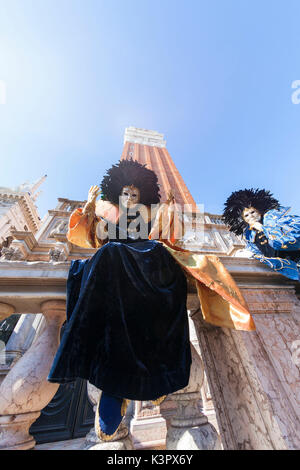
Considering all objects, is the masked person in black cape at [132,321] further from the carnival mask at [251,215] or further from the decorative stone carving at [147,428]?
the decorative stone carving at [147,428]

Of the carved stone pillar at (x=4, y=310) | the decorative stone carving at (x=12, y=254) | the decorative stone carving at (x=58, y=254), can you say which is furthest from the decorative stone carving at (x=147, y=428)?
the decorative stone carving at (x=12, y=254)

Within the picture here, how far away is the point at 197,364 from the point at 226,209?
323cm

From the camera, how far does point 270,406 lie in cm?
131

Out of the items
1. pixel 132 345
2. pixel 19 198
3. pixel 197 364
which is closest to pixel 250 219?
pixel 197 364

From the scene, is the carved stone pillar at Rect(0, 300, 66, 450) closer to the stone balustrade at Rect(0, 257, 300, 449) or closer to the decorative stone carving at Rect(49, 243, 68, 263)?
the stone balustrade at Rect(0, 257, 300, 449)

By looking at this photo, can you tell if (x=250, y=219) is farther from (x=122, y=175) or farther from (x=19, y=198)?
Result: (x=19, y=198)

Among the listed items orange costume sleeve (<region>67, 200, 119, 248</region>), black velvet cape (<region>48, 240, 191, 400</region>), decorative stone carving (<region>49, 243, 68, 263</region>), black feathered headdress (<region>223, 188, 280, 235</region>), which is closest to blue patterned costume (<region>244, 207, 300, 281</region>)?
black feathered headdress (<region>223, 188, 280, 235</region>)

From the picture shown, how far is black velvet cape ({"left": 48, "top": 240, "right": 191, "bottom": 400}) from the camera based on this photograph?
1.21 m

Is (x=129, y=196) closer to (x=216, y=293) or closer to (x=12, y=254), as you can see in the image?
(x=216, y=293)

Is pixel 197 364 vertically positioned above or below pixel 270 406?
above

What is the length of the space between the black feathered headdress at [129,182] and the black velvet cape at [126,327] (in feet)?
5.17

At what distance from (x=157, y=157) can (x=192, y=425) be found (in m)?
28.6

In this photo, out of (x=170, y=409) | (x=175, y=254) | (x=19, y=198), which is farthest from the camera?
(x=19, y=198)

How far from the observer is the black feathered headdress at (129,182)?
3082 millimetres
